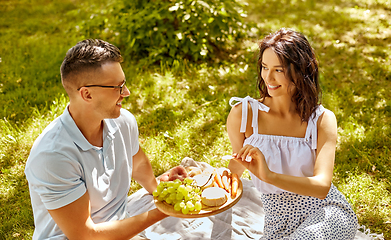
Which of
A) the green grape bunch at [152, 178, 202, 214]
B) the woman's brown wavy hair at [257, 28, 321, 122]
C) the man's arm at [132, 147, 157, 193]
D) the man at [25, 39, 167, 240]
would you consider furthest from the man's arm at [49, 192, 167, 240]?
the woman's brown wavy hair at [257, 28, 321, 122]

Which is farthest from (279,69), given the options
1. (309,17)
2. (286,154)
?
(309,17)

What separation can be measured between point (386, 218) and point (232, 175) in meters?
1.80

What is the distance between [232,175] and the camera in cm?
261

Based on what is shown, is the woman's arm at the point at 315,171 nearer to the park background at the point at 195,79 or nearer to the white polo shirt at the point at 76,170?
the white polo shirt at the point at 76,170

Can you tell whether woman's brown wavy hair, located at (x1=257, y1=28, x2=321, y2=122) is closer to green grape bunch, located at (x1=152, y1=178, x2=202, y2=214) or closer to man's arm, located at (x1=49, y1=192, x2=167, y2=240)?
green grape bunch, located at (x1=152, y1=178, x2=202, y2=214)

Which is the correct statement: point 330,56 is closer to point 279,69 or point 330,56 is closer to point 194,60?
point 194,60

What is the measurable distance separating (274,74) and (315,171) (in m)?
0.79

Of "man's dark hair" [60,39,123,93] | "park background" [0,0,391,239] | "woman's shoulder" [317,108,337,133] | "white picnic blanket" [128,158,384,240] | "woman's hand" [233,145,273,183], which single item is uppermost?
"man's dark hair" [60,39,123,93]

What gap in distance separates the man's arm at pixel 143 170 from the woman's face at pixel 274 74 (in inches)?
47.7

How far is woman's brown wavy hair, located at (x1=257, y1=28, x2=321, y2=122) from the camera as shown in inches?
97.6

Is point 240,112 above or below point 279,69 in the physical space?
below

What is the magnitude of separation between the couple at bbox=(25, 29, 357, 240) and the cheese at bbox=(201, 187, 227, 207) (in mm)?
265

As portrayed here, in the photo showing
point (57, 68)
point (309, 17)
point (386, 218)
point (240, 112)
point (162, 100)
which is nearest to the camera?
point (240, 112)

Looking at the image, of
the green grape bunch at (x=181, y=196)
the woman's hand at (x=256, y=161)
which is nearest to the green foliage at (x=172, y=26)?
the woman's hand at (x=256, y=161)
